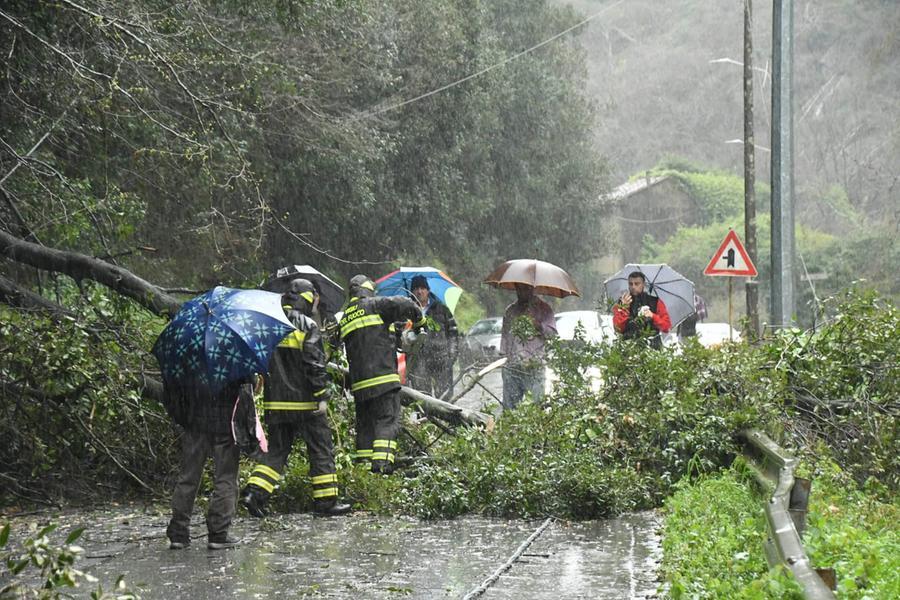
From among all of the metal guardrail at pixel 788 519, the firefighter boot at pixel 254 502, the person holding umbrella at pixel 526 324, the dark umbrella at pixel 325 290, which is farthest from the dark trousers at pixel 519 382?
the metal guardrail at pixel 788 519

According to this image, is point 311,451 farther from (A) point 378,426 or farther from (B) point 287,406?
(A) point 378,426

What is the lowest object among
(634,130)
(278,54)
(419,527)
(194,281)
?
(419,527)

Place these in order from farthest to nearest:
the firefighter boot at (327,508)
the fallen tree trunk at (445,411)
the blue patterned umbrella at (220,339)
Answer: the fallen tree trunk at (445,411), the firefighter boot at (327,508), the blue patterned umbrella at (220,339)

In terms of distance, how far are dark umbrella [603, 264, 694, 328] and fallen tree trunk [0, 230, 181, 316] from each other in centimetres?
840

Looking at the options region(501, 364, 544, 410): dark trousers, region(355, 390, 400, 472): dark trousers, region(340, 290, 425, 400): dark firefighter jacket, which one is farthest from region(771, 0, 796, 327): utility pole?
region(355, 390, 400, 472): dark trousers

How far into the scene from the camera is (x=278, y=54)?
22656 mm

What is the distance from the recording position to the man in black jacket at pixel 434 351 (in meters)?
15.9

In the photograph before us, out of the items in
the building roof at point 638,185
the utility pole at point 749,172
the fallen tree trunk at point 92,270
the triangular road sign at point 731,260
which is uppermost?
the building roof at point 638,185

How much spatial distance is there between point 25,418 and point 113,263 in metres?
1.63

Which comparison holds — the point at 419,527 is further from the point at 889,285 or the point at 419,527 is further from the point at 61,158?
the point at 889,285

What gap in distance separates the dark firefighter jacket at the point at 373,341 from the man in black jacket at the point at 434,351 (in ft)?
11.6

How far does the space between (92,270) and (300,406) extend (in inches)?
86.0

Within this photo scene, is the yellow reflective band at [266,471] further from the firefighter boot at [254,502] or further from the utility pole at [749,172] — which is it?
the utility pole at [749,172]

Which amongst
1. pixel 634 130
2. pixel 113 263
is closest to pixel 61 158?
pixel 113 263
